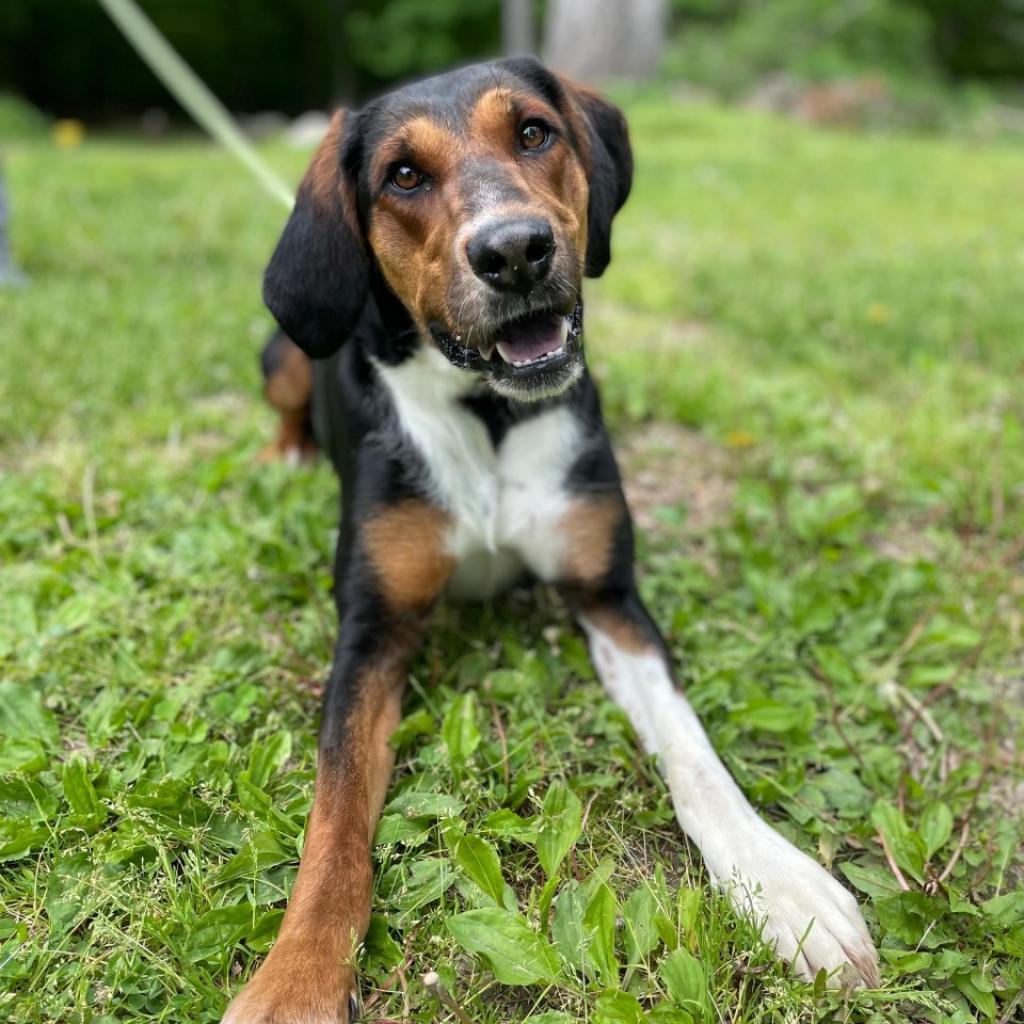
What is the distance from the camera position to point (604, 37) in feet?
48.5

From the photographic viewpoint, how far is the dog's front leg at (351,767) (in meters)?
1.86

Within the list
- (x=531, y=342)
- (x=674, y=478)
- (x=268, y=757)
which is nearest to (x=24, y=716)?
(x=268, y=757)

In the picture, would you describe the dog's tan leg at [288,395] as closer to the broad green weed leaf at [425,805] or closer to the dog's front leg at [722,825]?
the dog's front leg at [722,825]

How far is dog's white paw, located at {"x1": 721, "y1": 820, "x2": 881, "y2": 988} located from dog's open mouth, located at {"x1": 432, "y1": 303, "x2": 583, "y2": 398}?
4.05 ft

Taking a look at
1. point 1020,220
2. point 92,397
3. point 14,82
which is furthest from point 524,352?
point 14,82

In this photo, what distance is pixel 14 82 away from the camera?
2548 cm

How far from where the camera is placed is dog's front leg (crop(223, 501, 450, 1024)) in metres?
1.86

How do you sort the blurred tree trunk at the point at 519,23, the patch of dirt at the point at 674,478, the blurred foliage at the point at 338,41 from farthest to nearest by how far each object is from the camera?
the blurred foliage at the point at 338,41, the blurred tree trunk at the point at 519,23, the patch of dirt at the point at 674,478

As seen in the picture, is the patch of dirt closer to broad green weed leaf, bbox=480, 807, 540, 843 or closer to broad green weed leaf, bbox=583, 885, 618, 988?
broad green weed leaf, bbox=480, 807, 540, 843

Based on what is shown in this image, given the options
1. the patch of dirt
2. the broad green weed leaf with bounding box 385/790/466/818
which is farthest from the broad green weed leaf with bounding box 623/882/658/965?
the patch of dirt

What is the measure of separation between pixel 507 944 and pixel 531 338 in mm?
1471

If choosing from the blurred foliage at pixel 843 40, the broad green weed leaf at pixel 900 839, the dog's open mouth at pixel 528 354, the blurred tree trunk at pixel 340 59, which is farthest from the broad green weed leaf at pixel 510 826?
the blurred tree trunk at pixel 340 59

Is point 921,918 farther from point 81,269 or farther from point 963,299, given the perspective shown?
point 81,269

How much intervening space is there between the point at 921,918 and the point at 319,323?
2.11m
